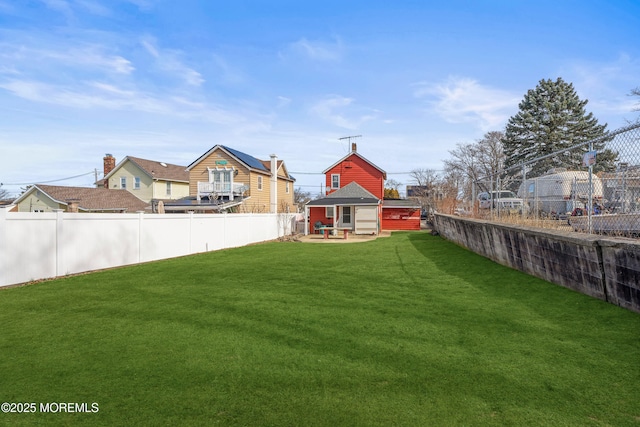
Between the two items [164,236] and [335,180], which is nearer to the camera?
[164,236]

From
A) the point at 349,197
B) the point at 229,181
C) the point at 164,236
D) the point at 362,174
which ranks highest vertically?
the point at 362,174

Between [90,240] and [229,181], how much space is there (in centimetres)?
2026

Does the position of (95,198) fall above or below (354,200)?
above

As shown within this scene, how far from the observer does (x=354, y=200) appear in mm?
27969

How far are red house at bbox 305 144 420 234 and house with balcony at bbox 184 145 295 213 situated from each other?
4.45m

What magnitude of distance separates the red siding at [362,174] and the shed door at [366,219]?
499 cm

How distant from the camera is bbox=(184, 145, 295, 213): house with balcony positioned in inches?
1165

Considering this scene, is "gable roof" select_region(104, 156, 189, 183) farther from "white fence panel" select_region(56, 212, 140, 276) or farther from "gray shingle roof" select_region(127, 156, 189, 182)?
"white fence panel" select_region(56, 212, 140, 276)

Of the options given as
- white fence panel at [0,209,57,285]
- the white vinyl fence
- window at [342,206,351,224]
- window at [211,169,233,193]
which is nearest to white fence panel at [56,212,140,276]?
the white vinyl fence

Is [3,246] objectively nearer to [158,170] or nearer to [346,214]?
[346,214]

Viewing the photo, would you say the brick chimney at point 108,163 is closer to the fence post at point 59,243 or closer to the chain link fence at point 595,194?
the fence post at point 59,243

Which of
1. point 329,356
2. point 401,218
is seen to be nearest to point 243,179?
point 401,218

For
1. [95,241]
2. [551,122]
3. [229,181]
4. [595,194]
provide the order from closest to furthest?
[595,194] < [95,241] < [229,181] < [551,122]

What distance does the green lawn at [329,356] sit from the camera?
2869 millimetres
